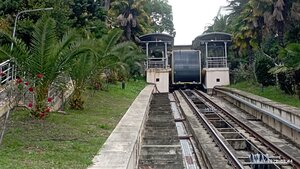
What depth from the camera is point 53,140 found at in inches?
333

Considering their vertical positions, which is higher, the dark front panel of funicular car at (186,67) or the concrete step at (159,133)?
the dark front panel of funicular car at (186,67)

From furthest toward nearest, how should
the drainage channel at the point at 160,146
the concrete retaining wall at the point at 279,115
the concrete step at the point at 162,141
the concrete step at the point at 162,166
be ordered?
the concrete retaining wall at the point at 279,115
the concrete step at the point at 162,141
the drainage channel at the point at 160,146
the concrete step at the point at 162,166

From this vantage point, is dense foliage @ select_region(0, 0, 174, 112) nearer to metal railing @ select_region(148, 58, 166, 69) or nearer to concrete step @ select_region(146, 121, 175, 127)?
concrete step @ select_region(146, 121, 175, 127)

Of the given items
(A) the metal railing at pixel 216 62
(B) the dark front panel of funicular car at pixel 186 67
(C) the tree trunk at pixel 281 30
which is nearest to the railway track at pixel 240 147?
(C) the tree trunk at pixel 281 30

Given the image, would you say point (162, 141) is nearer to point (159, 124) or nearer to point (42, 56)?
point (159, 124)

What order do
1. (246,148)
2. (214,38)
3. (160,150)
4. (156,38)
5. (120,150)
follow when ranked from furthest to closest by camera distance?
1. (156,38)
2. (214,38)
3. (246,148)
4. (160,150)
5. (120,150)

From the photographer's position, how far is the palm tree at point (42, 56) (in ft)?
32.6

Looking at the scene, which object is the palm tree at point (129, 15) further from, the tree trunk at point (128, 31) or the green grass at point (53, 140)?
the green grass at point (53, 140)

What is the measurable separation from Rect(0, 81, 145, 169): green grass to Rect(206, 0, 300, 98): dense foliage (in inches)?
338

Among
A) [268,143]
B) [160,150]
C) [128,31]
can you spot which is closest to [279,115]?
[268,143]

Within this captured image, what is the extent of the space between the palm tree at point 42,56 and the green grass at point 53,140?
2.85 ft

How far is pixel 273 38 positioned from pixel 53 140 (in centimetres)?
3012

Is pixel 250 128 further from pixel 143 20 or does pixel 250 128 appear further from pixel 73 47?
pixel 143 20

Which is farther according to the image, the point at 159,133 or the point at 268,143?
the point at 159,133
